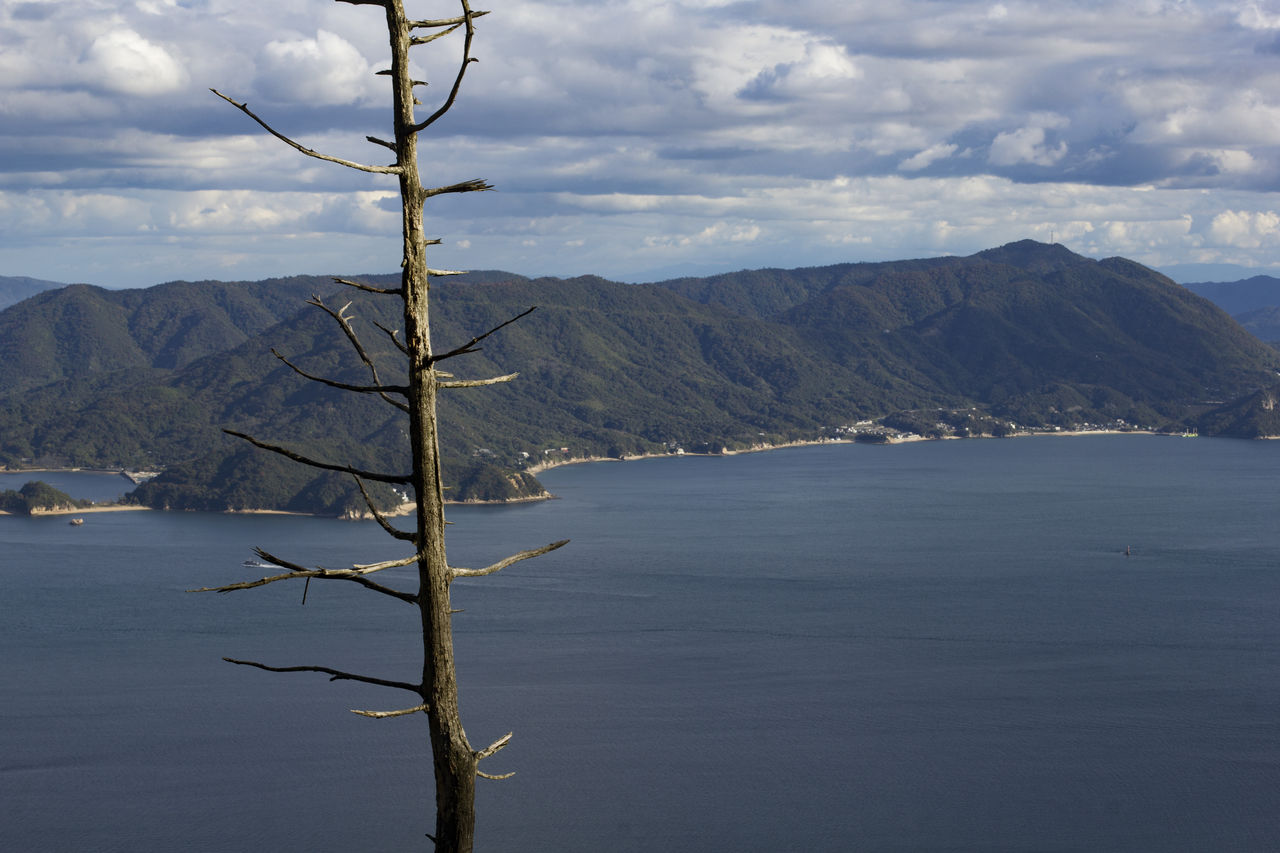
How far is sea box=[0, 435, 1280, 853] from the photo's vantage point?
174 ft

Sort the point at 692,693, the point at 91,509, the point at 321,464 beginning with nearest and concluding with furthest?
the point at 321,464
the point at 692,693
the point at 91,509

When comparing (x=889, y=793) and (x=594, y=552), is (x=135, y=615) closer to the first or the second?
(x=594, y=552)

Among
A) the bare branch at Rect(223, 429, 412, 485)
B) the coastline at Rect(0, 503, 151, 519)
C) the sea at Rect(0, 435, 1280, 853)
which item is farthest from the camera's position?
the coastline at Rect(0, 503, 151, 519)

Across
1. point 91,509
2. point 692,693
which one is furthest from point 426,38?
point 91,509

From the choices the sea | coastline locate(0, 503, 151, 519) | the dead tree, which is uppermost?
the dead tree

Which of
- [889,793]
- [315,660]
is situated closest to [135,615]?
[315,660]

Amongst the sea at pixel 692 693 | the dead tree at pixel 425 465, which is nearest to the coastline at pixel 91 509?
the sea at pixel 692 693

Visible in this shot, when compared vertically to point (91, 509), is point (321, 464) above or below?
above

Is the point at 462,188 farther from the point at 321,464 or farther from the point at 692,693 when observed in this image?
the point at 692,693

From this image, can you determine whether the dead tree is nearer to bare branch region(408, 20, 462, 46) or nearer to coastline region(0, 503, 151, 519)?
bare branch region(408, 20, 462, 46)

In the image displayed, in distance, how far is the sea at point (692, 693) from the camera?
174 feet

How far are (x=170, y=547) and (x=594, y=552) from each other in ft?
138

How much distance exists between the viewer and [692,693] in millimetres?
71375

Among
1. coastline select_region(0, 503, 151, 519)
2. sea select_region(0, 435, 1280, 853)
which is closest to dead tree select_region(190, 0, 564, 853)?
sea select_region(0, 435, 1280, 853)
